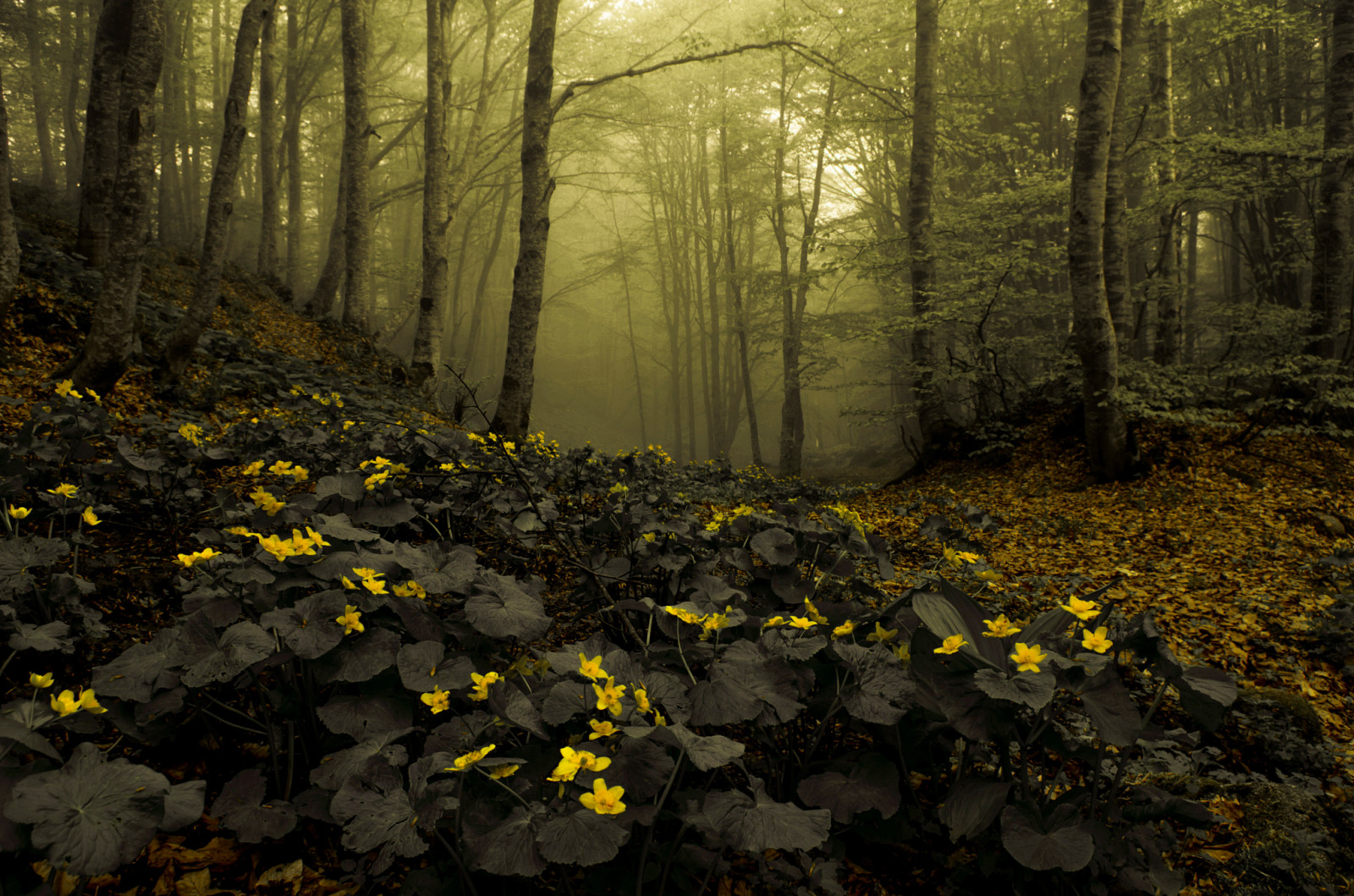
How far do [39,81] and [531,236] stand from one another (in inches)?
737

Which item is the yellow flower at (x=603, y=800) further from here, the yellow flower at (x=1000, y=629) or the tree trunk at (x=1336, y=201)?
the tree trunk at (x=1336, y=201)

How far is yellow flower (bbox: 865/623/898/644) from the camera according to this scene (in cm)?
173

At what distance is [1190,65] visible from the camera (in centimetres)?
1264

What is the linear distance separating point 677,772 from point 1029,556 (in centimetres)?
440

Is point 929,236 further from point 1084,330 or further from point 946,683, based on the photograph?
point 946,683

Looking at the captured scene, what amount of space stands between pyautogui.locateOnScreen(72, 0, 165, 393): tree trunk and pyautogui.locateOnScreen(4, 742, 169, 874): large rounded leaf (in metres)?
4.48


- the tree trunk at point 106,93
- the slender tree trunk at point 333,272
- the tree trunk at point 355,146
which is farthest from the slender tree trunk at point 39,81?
the tree trunk at point 106,93

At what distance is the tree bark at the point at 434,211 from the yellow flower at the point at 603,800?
8787 millimetres

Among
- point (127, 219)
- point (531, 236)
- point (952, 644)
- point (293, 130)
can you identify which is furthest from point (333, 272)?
point (952, 644)

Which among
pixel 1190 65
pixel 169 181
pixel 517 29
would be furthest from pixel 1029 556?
pixel 169 181

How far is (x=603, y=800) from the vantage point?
109cm

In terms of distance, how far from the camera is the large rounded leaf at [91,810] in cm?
96

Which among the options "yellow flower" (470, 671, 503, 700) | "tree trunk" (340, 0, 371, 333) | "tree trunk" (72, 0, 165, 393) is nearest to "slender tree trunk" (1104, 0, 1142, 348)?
"yellow flower" (470, 671, 503, 700)

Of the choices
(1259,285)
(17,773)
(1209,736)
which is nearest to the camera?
(17,773)
